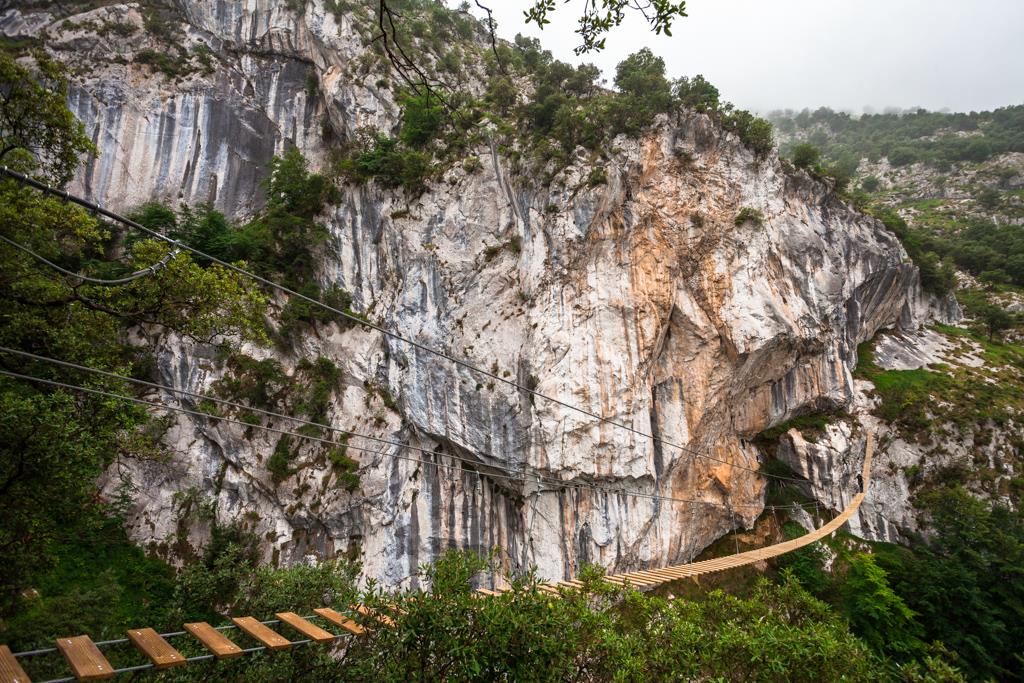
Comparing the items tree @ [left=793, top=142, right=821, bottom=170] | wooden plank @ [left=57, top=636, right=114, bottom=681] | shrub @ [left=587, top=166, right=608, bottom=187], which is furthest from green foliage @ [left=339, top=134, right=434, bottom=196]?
wooden plank @ [left=57, top=636, right=114, bottom=681]

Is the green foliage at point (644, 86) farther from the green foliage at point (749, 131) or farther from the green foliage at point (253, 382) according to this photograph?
the green foliage at point (253, 382)

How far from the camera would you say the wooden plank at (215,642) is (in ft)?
13.7

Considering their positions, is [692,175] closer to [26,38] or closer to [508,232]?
[508,232]

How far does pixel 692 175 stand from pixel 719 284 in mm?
4860

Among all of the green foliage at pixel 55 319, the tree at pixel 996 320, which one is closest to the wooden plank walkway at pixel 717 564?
the green foliage at pixel 55 319

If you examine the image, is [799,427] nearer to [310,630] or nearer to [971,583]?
[971,583]

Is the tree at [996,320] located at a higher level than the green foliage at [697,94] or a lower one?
lower

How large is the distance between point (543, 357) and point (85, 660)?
45.1ft

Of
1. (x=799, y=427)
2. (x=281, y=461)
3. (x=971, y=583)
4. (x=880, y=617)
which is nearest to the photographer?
(x=880, y=617)

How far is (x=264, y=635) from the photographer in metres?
4.59

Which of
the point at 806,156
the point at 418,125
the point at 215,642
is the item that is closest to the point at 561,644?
the point at 215,642

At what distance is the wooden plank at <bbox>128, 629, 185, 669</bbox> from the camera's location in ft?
12.7

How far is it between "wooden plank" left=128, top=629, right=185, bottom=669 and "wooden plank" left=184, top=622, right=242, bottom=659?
26cm

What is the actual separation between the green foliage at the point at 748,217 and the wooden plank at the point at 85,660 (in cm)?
2047
